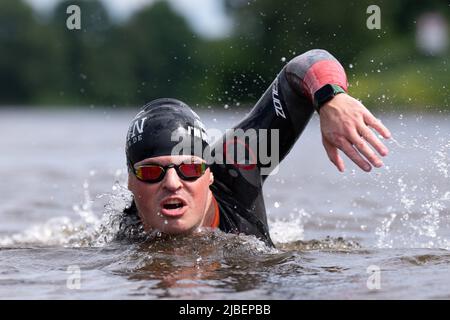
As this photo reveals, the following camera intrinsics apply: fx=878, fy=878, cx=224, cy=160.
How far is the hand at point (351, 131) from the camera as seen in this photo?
483 centimetres

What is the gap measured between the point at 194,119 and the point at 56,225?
3.65m

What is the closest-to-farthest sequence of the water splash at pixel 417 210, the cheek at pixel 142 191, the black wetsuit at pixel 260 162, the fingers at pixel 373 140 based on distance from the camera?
the fingers at pixel 373 140, the cheek at pixel 142 191, the black wetsuit at pixel 260 162, the water splash at pixel 417 210

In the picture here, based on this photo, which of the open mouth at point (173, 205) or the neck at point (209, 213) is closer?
the open mouth at point (173, 205)

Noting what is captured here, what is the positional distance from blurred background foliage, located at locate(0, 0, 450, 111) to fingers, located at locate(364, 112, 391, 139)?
15.5m

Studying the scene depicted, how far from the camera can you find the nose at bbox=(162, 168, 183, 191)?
17.5 ft

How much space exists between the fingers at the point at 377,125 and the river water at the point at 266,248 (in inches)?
31.8

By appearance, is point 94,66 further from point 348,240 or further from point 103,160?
point 348,240

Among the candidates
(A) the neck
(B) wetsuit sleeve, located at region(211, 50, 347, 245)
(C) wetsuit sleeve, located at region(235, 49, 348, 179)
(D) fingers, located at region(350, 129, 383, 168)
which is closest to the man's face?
(A) the neck

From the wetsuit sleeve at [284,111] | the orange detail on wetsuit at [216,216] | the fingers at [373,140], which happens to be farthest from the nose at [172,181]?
the fingers at [373,140]

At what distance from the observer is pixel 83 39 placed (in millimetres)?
85125

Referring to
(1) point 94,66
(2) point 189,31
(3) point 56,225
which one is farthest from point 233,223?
(2) point 189,31

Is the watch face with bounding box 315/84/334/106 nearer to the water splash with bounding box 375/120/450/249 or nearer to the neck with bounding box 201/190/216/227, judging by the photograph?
the water splash with bounding box 375/120/450/249

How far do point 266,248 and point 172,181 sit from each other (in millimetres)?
822

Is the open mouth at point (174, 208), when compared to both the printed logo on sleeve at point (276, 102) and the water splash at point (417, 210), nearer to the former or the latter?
the printed logo on sleeve at point (276, 102)
